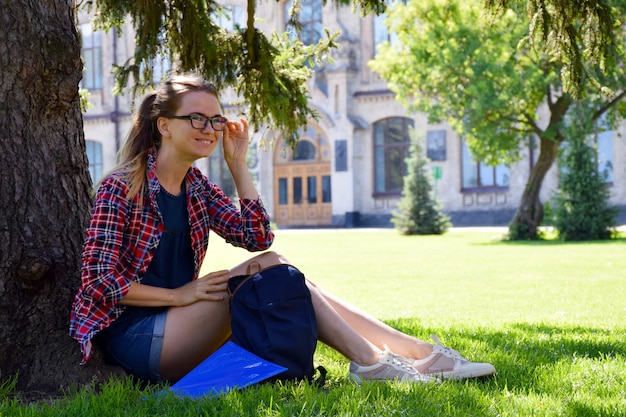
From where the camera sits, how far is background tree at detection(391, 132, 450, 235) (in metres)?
27.8

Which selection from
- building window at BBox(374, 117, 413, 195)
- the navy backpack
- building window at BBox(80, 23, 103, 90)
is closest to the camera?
the navy backpack

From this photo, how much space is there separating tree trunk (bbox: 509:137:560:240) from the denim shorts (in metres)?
20.3

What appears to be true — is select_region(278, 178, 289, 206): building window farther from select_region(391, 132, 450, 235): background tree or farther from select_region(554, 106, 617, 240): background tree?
select_region(554, 106, 617, 240): background tree

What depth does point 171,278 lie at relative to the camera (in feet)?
12.7

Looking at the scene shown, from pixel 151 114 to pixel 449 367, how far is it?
1733 millimetres

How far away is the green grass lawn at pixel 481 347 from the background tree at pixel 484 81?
28.3 feet

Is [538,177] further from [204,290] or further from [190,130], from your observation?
[204,290]

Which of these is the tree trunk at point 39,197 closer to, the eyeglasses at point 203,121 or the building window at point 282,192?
the eyeglasses at point 203,121

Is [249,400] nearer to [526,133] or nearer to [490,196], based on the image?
[526,133]

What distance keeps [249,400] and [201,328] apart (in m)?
0.54

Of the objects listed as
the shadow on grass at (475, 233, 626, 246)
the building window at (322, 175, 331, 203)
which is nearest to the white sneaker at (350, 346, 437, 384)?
the shadow on grass at (475, 233, 626, 246)

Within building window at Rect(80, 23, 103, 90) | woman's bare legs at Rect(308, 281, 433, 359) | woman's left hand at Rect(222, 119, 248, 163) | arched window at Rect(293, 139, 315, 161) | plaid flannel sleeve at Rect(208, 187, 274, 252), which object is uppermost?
building window at Rect(80, 23, 103, 90)

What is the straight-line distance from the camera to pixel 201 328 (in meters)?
3.66

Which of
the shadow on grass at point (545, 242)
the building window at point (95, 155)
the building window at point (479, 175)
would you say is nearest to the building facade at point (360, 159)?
the building window at point (479, 175)
